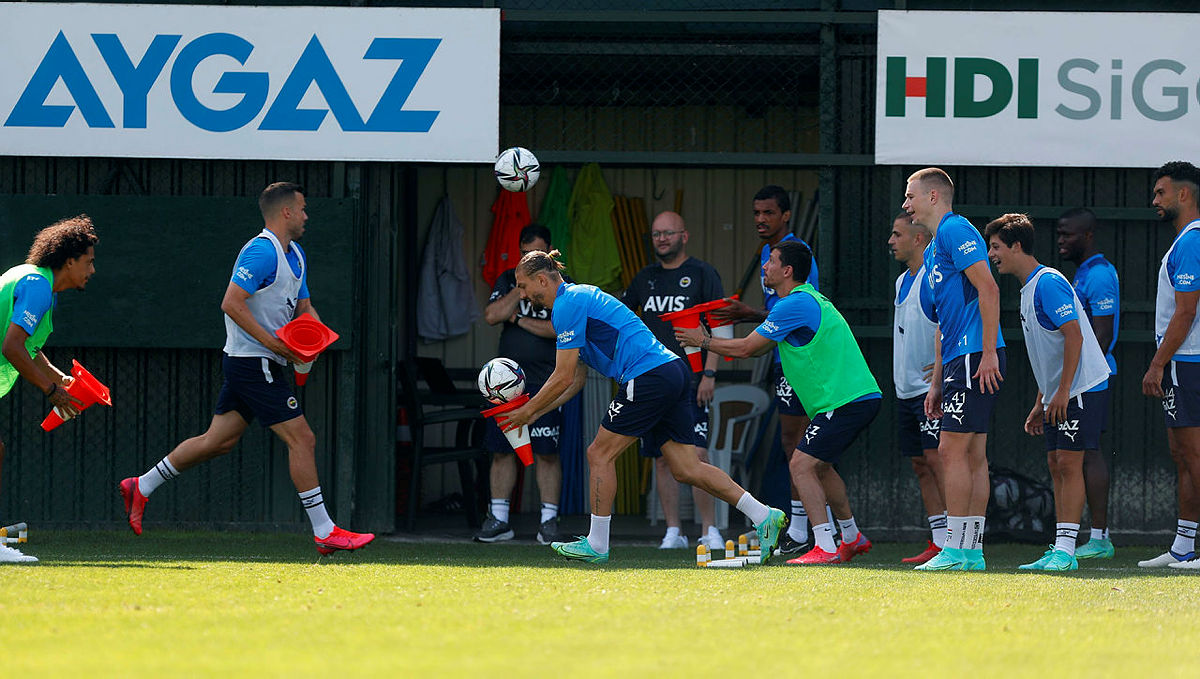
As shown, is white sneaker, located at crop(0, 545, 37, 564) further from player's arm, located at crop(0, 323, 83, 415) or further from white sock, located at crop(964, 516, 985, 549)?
white sock, located at crop(964, 516, 985, 549)

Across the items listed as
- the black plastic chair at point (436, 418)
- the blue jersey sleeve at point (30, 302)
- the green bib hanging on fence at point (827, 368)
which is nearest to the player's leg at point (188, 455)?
the blue jersey sleeve at point (30, 302)

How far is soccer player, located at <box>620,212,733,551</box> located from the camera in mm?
9234

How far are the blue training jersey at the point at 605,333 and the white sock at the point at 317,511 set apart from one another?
5.46 feet

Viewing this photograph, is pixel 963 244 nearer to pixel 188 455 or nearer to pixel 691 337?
pixel 691 337

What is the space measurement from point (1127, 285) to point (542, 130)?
4856 mm

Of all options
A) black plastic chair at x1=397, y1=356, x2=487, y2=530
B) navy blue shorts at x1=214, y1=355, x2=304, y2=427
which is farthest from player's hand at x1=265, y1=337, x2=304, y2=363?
black plastic chair at x1=397, y1=356, x2=487, y2=530

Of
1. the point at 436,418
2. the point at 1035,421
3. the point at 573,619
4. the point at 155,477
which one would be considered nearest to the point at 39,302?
the point at 155,477

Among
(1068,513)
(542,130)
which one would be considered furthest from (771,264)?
(542,130)

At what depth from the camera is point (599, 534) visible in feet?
25.9

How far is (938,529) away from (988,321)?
1.64 m

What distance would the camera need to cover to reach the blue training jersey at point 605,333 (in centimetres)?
780

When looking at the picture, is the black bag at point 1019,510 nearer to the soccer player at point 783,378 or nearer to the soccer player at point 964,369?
the soccer player at point 783,378

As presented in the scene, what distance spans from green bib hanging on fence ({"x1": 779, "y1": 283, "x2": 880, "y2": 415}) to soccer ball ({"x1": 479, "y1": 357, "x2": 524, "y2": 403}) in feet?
5.08

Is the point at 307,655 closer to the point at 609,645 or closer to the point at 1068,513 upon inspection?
the point at 609,645
